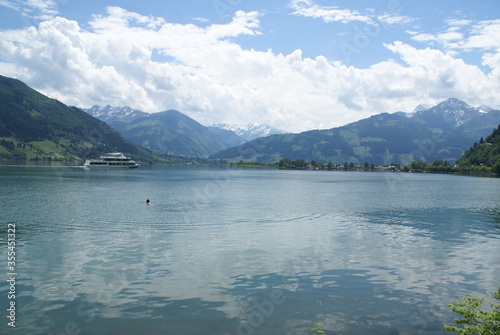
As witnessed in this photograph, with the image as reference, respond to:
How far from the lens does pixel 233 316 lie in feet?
78.4

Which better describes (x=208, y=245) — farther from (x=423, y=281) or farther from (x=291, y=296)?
(x=423, y=281)

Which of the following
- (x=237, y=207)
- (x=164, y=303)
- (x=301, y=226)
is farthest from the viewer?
(x=237, y=207)

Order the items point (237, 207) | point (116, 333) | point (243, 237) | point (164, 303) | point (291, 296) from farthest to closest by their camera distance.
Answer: point (237, 207)
point (243, 237)
point (291, 296)
point (164, 303)
point (116, 333)

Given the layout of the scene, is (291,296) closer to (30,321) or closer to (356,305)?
(356,305)

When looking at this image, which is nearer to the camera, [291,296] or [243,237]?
[291,296]

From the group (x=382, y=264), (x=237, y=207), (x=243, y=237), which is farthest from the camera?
(x=237, y=207)

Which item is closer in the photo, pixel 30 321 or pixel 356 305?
pixel 30 321

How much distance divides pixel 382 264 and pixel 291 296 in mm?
13995

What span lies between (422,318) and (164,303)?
1801 cm

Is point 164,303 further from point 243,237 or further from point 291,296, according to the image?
point 243,237

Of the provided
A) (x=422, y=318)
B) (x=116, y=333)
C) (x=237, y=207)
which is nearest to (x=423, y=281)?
(x=422, y=318)

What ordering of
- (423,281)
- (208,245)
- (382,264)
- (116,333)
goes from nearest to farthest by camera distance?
(116,333), (423,281), (382,264), (208,245)

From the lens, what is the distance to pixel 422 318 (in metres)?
24.2

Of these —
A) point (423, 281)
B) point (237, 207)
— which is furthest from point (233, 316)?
point (237, 207)
